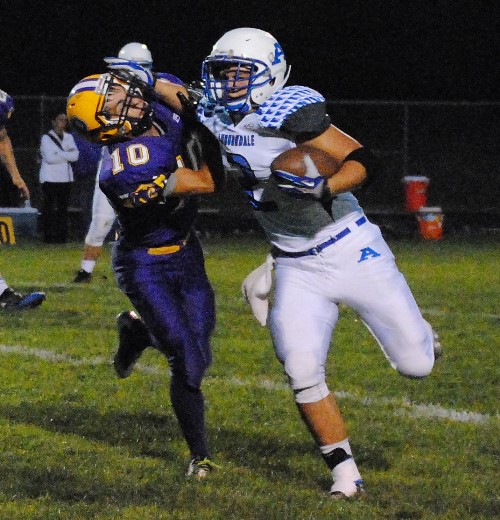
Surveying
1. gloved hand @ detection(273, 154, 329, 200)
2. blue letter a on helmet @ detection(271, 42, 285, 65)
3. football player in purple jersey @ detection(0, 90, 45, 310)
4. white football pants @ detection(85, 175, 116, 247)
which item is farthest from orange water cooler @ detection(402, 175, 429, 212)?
gloved hand @ detection(273, 154, 329, 200)

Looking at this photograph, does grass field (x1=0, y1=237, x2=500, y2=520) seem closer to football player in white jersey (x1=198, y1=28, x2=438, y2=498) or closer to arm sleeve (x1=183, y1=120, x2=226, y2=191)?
football player in white jersey (x1=198, y1=28, x2=438, y2=498)

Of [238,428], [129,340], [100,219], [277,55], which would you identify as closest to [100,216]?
[100,219]

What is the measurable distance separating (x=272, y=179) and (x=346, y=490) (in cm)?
115

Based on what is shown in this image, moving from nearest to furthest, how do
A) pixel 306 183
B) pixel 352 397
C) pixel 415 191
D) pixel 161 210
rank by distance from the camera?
pixel 306 183 < pixel 161 210 < pixel 352 397 < pixel 415 191

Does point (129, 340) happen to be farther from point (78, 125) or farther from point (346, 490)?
point (346, 490)

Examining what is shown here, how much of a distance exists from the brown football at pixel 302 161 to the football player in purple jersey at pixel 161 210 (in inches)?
15.3

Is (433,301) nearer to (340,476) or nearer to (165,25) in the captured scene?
Result: (340,476)

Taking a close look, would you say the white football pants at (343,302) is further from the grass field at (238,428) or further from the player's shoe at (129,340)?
the player's shoe at (129,340)

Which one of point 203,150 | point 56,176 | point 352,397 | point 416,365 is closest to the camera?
point 416,365

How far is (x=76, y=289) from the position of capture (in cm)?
1034

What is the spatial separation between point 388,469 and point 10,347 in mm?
3278

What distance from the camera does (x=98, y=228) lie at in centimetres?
1020

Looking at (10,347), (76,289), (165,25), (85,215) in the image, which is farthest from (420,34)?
(10,347)

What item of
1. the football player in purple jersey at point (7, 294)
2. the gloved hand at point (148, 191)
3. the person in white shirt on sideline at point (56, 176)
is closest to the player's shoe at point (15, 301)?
the football player in purple jersey at point (7, 294)
